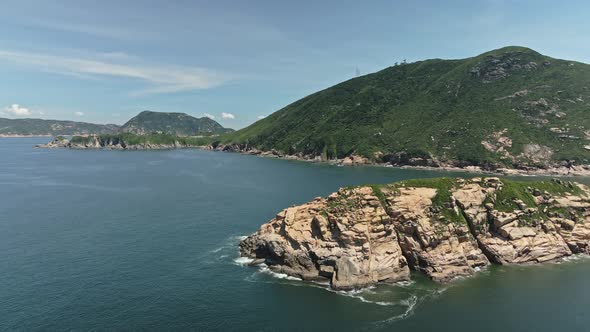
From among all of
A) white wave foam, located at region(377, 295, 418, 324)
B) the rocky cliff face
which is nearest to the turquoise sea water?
white wave foam, located at region(377, 295, 418, 324)

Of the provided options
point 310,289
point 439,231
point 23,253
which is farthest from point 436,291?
point 23,253

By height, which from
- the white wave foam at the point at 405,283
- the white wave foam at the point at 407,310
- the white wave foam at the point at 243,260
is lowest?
the white wave foam at the point at 407,310

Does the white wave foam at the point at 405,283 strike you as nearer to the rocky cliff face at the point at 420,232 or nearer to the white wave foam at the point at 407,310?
the rocky cliff face at the point at 420,232

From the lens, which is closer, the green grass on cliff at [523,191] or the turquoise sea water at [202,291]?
the turquoise sea water at [202,291]

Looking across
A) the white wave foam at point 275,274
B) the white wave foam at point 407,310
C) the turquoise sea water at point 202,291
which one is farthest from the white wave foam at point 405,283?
the white wave foam at point 275,274

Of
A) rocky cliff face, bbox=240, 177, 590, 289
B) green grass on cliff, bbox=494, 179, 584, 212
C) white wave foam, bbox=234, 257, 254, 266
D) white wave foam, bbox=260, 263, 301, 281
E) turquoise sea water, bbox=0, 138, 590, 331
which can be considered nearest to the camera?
turquoise sea water, bbox=0, 138, 590, 331

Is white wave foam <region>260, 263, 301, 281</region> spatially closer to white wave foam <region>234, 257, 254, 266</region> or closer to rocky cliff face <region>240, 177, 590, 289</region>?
rocky cliff face <region>240, 177, 590, 289</region>

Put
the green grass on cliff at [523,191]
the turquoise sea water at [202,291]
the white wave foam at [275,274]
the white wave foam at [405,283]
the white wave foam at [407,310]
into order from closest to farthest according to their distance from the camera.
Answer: the turquoise sea water at [202,291] → the white wave foam at [407,310] → the white wave foam at [405,283] → the white wave foam at [275,274] → the green grass on cliff at [523,191]

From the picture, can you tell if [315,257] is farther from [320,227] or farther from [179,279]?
[179,279]
